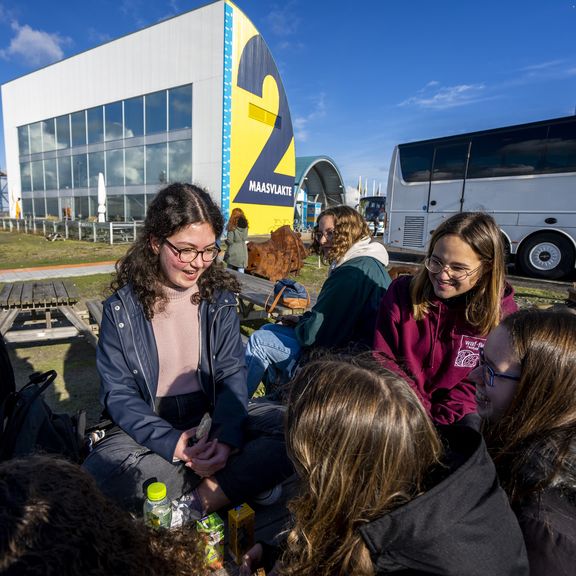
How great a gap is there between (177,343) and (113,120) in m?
23.0

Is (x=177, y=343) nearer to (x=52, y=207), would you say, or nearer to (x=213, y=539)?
(x=213, y=539)

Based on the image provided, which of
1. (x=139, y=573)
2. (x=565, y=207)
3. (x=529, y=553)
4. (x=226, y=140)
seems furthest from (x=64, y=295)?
(x=226, y=140)

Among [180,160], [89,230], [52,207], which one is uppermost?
[180,160]

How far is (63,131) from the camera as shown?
24.0 meters

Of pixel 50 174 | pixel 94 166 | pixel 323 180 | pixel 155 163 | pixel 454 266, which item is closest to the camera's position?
pixel 454 266

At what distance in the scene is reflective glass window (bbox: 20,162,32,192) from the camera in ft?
88.9

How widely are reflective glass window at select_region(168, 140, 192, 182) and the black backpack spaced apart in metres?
18.3

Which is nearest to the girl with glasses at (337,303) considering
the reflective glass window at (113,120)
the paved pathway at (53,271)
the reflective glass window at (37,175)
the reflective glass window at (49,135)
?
the paved pathway at (53,271)

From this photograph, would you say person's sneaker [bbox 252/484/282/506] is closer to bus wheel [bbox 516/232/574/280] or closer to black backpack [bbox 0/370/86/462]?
black backpack [bbox 0/370/86/462]

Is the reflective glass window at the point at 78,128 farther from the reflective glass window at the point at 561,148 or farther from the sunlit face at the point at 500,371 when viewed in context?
the sunlit face at the point at 500,371

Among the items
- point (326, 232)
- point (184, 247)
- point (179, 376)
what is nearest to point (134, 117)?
point (326, 232)

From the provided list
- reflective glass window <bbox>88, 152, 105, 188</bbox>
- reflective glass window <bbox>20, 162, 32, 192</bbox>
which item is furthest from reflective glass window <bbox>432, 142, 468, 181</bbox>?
reflective glass window <bbox>20, 162, 32, 192</bbox>

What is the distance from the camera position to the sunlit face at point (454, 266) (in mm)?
2119

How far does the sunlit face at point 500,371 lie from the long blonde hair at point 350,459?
0.40m
